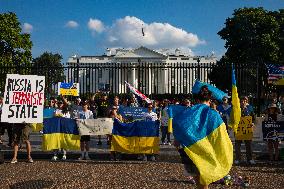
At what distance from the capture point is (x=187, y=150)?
19.7 ft

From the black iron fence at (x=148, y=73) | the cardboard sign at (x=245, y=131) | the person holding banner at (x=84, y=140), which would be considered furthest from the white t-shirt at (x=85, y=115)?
the black iron fence at (x=148, y=73)

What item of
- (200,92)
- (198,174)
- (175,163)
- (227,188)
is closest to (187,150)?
(198,174)

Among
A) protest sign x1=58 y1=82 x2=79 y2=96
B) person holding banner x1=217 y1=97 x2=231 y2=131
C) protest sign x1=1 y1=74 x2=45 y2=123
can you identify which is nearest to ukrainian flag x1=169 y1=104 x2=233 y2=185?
protest sign x1=1 y1=74 x2=45 y2=123

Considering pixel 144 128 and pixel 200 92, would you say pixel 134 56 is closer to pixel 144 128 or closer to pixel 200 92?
pixel 144 128

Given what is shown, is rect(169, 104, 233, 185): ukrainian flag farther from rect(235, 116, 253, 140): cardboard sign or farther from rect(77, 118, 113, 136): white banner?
rect(77, 118, 113, 136): white banner

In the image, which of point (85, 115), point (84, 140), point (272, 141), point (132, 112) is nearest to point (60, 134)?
point (84, 140)

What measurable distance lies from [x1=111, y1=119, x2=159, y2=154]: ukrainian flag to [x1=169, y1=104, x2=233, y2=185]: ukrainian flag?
253 inches

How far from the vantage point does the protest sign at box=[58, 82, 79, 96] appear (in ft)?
75.0

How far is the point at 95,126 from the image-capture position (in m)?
12.8

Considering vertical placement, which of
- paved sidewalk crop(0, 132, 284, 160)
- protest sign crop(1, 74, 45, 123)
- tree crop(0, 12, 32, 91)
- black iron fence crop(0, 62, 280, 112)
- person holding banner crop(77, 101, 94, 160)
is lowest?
paved sidewalk crop(0, 132, 284, 160)

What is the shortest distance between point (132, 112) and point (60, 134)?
13.0ft

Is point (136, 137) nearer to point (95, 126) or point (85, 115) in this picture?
point (95, 126)

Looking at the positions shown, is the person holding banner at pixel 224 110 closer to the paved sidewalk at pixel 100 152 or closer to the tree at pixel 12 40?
the paved sidewalk at pixel 100 152

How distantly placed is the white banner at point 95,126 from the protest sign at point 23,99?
160 cm
